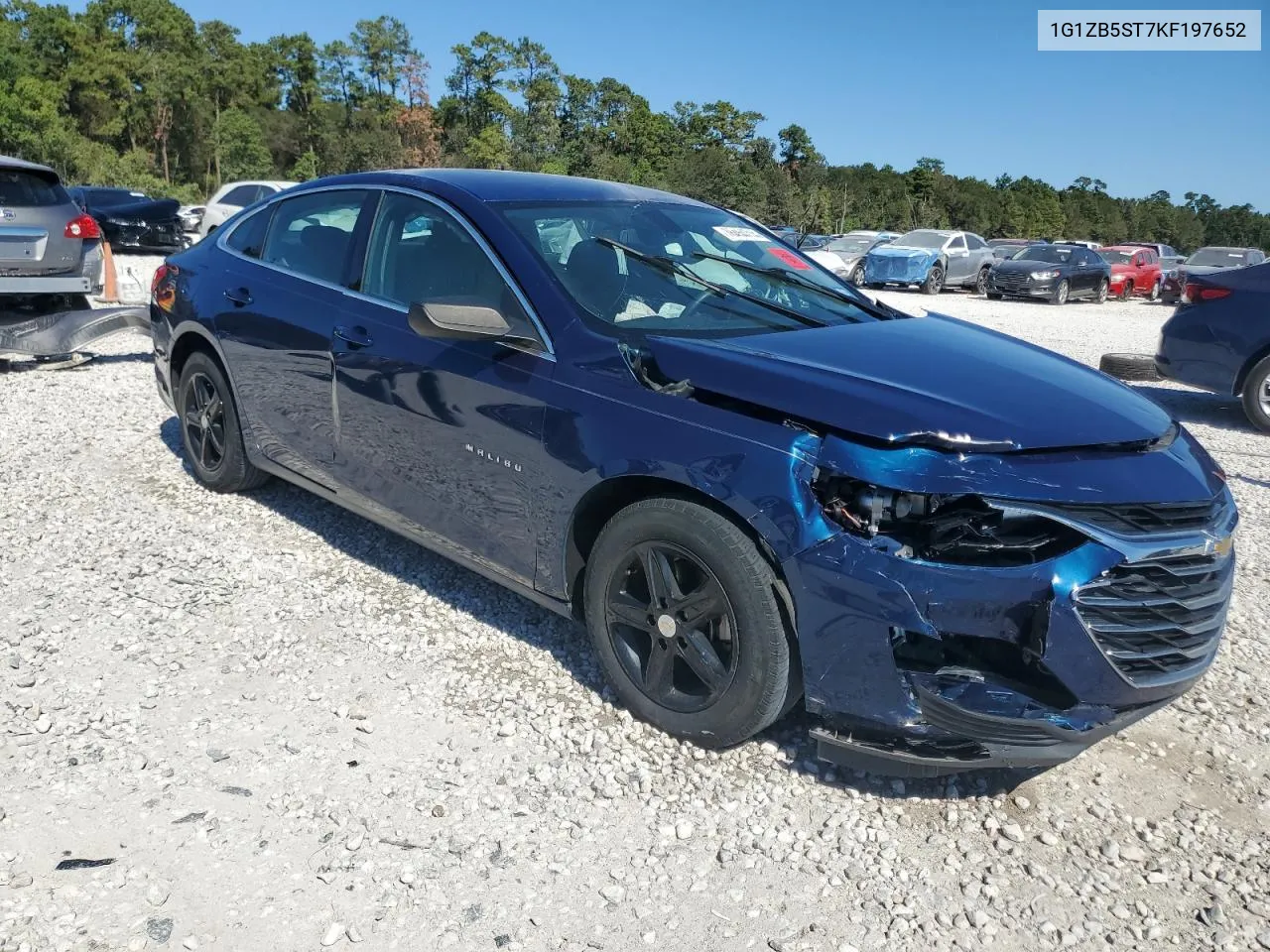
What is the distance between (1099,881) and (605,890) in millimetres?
1294

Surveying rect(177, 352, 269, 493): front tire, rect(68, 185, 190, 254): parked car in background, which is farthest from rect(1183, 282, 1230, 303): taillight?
rect(68, 185, 190, 254): parked car in background

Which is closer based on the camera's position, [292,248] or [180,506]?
[292,248]

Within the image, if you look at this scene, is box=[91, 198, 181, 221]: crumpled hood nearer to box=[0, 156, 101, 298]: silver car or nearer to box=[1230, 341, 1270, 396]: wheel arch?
box=[0, 156, 101, 298]: silver car

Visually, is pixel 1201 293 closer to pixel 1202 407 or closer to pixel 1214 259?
pixel 1202 407

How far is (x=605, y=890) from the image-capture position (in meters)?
2.65

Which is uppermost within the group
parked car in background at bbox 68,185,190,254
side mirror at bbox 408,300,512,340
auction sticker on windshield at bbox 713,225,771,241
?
parked car in background at bbox 68,185,190,254

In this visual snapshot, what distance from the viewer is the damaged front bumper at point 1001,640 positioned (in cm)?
265

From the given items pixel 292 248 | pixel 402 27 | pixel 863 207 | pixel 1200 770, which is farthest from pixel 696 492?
pixel 402 27

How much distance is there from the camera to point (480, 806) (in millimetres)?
2971

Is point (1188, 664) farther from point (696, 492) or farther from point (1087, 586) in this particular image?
point (696, 492)

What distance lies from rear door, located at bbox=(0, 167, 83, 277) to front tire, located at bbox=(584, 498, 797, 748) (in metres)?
7.47

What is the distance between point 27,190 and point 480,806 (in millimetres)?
8219

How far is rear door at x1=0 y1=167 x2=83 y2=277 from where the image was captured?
28.2 ft

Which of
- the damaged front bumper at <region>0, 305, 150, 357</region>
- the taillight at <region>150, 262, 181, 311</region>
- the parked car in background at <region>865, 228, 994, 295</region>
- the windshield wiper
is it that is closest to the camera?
the windshield wiper
